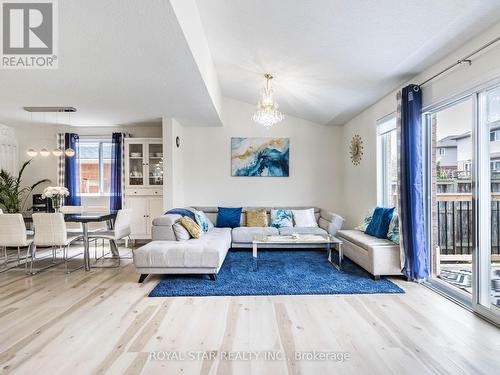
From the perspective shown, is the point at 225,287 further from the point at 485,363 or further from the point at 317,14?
the point at 317,14

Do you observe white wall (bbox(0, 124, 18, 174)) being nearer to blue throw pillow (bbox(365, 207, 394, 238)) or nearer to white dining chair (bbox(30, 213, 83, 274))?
white dining chair (bbox(30, 213, 83, 274))

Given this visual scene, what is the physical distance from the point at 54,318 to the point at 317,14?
12.3 feet

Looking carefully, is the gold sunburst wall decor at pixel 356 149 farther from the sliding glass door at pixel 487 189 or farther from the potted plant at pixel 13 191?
the potted plant at pixel 13 191

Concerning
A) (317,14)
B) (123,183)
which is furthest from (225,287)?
(123,183)

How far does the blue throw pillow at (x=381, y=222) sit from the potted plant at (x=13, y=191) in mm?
6497

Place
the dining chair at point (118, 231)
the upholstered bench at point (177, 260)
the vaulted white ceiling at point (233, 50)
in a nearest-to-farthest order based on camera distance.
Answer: the vaulted white ceiling at point (233, 50)
the upholstered bench at point (177, 260)
the dining chair at point (118, 231)

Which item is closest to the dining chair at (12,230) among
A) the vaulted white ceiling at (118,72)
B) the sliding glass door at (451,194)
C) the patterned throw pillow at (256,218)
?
the vaulted white ceiling at (118,72)

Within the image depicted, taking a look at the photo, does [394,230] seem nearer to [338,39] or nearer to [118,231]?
[338,39]

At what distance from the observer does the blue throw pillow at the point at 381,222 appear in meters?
3.91

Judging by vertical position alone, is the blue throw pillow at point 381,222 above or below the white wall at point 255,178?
below

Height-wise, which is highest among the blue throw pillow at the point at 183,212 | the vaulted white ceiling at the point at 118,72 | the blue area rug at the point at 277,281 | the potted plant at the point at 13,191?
the vaulted white ceiling at the point at 118,72

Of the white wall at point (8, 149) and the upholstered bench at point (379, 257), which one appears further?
the white wall at point (8, 149)

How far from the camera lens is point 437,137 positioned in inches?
139

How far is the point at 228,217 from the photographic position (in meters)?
5.56
